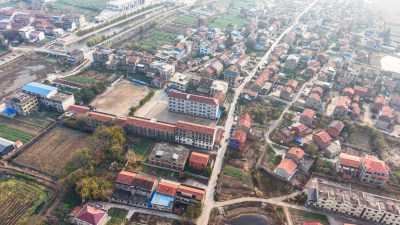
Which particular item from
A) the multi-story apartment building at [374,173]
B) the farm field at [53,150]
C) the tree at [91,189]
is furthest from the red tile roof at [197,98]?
the multi-story apartment building at [374,173]

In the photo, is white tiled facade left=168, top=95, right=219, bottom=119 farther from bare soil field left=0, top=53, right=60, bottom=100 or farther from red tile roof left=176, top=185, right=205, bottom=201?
bare soil field left=0, top=53, right=60, bottom=100

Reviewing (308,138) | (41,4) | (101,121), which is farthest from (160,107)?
(41,4)

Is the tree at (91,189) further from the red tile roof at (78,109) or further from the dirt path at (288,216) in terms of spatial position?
the dirt path at (288,216)

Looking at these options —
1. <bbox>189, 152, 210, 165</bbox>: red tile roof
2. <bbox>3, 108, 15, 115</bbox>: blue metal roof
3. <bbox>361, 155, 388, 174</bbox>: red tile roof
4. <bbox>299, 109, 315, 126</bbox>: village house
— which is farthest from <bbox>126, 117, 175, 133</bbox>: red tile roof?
<bbox>361, 155, 388, 174</bbox>: red tile roof

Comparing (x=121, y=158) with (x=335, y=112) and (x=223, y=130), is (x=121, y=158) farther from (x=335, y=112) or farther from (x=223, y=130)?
(x=335, y=112)

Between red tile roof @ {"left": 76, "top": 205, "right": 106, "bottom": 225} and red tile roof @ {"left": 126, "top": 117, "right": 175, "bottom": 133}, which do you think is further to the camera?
red tile roof @ {"left": 126, "top": 117, "right": 175, "bottom": 133}
